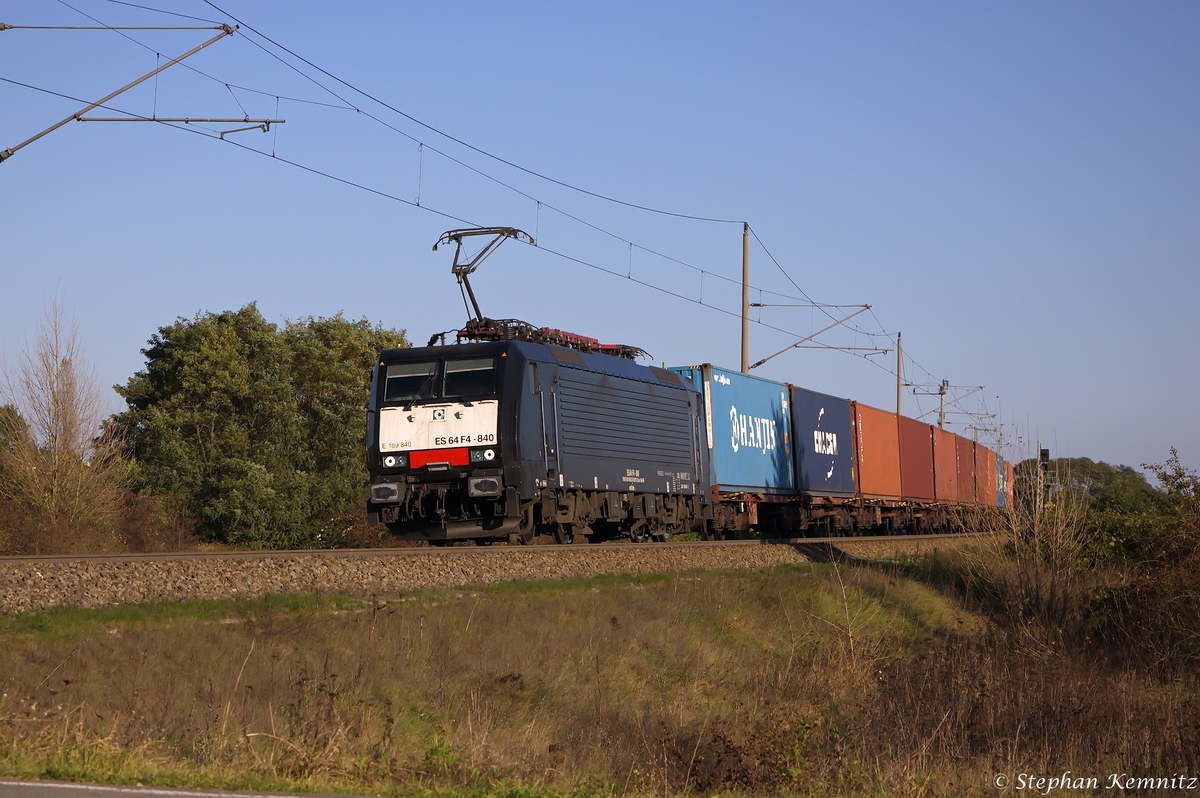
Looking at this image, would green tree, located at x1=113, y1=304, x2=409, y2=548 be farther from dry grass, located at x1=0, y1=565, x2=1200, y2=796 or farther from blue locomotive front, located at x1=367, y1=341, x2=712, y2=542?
dry grass, located at x1=0, y1=565, x2=1200, y2=796

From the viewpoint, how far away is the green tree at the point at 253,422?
3659 centimetres

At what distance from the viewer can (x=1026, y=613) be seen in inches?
902

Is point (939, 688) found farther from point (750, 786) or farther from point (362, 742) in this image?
point (362, 742)

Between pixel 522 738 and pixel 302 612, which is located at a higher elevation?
pixel 302 612

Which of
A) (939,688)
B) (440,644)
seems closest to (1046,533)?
(939,688)

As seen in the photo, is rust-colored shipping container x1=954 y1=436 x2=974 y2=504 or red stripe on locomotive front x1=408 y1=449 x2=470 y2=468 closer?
red stripe on locomotive front x1=408 y1=449 x2=470 y2=468

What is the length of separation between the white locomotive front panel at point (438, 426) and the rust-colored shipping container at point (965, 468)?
28713mm

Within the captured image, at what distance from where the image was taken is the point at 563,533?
21812 millimetres

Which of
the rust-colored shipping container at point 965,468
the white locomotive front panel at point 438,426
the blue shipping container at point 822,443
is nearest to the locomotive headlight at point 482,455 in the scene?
the white locomotive front panel at point 438,426

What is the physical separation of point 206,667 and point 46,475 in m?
24.1

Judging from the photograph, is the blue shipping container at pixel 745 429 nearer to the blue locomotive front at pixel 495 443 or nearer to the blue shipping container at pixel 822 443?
the blue shipping container at pixel 822 443

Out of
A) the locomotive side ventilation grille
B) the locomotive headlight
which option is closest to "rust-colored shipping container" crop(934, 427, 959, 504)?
the locomotive side ventilation grille

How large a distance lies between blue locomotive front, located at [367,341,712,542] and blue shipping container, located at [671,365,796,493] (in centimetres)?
468

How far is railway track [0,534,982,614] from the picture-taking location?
Answer: 42.9 feet
